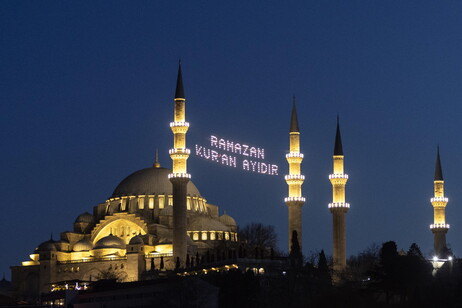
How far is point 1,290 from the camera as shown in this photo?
86.8m

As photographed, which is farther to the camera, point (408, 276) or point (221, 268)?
point (221, 268)

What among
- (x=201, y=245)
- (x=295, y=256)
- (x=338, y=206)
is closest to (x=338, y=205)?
(x=338, y=206)

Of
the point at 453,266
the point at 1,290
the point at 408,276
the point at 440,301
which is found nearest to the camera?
the point at 440,301

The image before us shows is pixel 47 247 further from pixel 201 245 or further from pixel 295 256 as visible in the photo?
pixel 295 256

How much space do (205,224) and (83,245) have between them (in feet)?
30.9

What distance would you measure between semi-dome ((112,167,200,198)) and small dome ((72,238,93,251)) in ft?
22.1

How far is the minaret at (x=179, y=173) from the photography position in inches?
2815

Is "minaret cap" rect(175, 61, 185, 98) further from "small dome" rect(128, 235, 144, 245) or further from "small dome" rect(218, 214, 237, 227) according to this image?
"small dome" rect(218, 214, 237, 227)

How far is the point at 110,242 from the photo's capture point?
280 ft

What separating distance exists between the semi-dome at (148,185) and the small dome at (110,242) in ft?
22.1

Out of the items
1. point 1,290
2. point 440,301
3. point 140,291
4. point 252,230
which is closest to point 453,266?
point 440,301

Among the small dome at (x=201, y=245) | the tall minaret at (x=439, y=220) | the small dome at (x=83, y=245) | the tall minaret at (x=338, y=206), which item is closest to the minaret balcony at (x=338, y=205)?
the tall minaret at (x=338, y=206)

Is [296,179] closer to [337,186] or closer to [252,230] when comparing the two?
[337,186]

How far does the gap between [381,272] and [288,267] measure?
6819 mm
